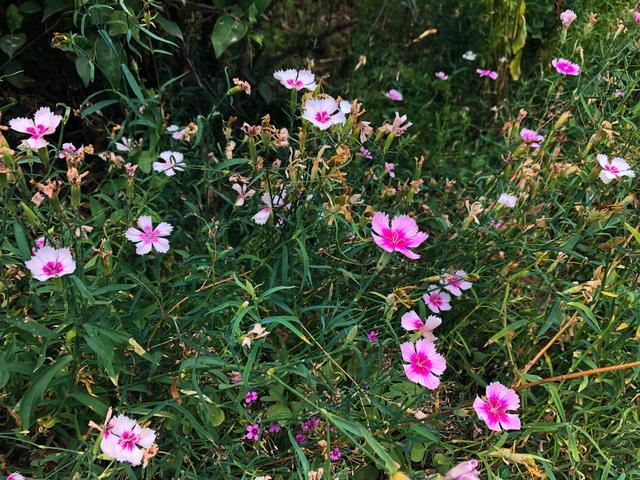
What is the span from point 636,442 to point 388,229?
3.09ft

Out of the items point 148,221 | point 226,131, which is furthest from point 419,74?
point 148,221

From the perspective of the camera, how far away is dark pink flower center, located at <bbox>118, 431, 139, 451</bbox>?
1078 millimetres

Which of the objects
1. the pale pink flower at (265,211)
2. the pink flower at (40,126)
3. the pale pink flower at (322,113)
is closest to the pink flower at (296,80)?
the pale pink flower at (322,113)

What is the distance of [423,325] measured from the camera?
4.36 ft

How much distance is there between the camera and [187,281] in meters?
1.35

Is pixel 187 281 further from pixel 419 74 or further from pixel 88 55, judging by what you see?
pixel 419 74

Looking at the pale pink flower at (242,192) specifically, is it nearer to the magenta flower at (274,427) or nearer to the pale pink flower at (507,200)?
the magenta flower at (274,427)

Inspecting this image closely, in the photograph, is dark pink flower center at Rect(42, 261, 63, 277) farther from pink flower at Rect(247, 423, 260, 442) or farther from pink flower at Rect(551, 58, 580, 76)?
pink flower at Rect(551, 58, 580, 76)

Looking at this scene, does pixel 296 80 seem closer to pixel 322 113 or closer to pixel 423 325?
pixel 322 113

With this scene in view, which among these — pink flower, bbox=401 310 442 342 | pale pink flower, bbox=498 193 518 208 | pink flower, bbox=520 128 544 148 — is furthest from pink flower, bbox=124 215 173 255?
pink flower, bbox=520 128 544 148

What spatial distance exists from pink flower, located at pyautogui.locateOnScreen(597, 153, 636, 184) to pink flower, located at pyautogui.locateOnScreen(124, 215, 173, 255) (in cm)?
106

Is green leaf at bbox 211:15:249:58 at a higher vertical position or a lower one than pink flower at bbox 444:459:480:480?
higher

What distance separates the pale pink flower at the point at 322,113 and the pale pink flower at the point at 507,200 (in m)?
0.52

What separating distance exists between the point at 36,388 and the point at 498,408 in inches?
36.1
